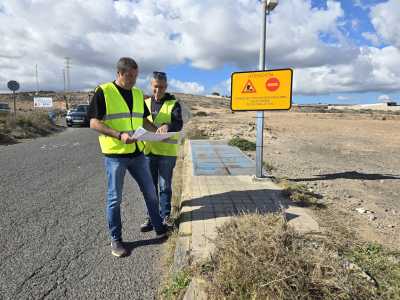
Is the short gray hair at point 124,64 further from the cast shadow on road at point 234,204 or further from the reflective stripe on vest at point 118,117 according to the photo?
the cast shadow on road at point 234,204

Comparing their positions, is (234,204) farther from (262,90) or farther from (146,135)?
(262,90)

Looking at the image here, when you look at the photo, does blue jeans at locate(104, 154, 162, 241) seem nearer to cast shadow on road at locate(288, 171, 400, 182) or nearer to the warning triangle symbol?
the warning triangle symbol

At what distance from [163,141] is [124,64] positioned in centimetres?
108

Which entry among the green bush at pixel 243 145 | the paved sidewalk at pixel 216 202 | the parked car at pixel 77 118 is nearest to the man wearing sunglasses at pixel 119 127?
the paved sidewalk at pixel 216 202

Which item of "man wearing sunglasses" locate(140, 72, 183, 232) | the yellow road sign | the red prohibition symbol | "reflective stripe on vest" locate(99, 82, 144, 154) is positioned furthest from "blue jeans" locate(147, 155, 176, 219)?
the red prohibition symbol

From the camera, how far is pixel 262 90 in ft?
21.5

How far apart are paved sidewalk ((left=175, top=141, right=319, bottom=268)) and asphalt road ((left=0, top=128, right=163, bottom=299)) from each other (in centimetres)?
42

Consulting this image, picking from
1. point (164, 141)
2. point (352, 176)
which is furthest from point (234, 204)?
point (352, 176)

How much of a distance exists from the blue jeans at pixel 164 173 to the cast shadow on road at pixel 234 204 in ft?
0.83

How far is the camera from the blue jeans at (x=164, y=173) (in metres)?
4.29

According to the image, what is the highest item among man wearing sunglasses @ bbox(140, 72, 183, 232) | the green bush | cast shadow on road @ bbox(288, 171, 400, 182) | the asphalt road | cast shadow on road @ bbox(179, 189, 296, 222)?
man wearing sunglasses @ bbox(140, 72, 183, 232)

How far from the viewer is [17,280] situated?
10.4ft

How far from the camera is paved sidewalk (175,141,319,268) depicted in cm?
362

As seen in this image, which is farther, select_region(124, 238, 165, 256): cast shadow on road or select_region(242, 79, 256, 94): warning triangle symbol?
select_region(242, 79, 256, 94): warning triangle symbol
